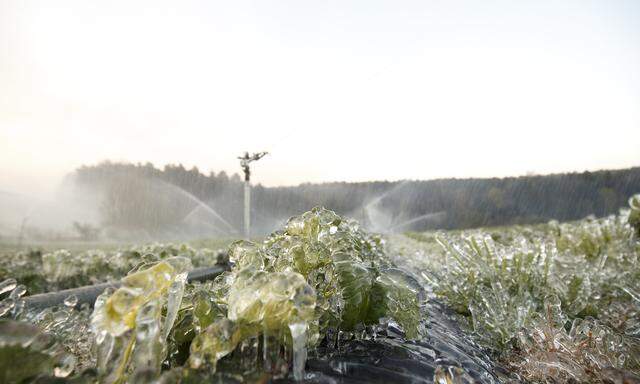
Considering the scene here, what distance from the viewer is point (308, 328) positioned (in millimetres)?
764

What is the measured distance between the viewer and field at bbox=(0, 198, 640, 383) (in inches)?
22.5

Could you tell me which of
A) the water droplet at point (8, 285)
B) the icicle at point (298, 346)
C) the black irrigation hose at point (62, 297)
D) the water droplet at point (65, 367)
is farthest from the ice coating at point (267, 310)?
the black irrigation hose at point (62, 297)

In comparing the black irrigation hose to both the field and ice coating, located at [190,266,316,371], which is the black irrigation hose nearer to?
Answer: the field

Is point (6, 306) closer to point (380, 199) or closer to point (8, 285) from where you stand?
point (8, 285)

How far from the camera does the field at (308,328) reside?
1.88ft

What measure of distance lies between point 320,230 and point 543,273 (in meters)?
1.45

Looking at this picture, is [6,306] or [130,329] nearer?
[130,329]

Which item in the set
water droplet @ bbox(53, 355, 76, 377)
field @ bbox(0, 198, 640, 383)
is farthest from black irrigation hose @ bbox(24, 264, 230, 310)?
water droplet @ bbox(53, 355, 76, 377)

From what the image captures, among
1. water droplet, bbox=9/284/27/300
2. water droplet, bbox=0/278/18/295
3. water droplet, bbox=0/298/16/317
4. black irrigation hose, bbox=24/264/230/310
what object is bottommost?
black irrigation hose, bbox=24/264/230/310

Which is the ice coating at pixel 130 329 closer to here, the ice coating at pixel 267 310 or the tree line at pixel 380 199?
the ice coating at pixel 267 310

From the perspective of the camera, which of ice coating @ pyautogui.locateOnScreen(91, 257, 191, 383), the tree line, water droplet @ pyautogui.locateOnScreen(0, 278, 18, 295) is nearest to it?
ice coating @ pyautogui.locateOnScreen(91, 257, 191, 383)

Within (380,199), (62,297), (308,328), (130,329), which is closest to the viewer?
(130,329)

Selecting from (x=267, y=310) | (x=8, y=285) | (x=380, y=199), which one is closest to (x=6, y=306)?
(x=8, y=285)

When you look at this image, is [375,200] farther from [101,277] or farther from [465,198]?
[101,277]
